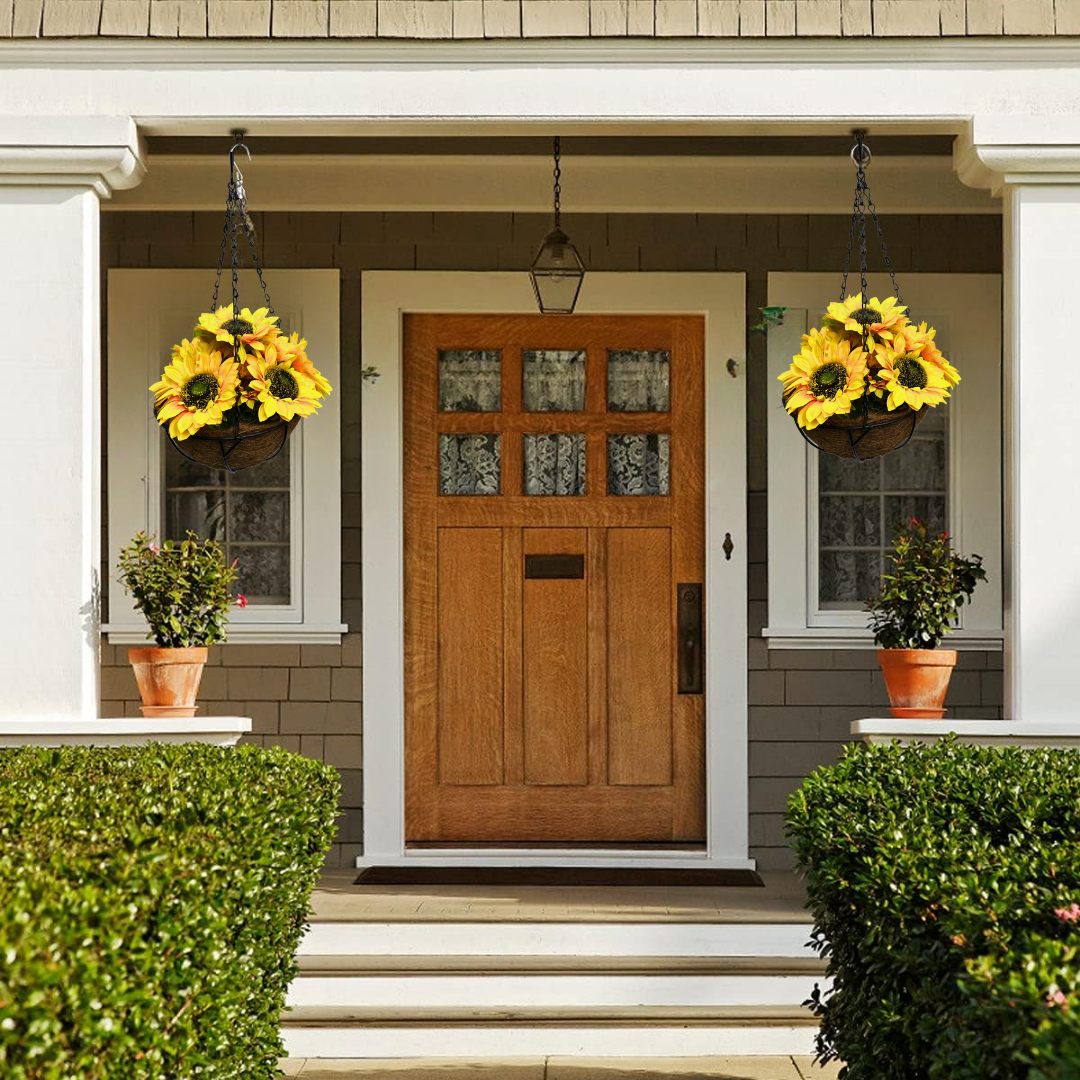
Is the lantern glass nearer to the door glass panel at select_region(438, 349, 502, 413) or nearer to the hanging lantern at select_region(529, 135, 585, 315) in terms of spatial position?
the hanging lantern at select_region(529, 135, 585, 315)

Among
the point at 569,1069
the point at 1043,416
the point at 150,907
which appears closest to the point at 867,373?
the point at 1043,416

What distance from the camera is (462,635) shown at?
6781mm

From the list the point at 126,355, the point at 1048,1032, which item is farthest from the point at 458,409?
the point at 1048,1032

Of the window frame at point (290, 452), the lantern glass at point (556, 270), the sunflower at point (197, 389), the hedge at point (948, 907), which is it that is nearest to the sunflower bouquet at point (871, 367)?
the hedge at point (948, 907)

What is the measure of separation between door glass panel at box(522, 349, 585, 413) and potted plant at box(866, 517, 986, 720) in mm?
1800

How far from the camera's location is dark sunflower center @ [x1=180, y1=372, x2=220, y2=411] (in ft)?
17.5

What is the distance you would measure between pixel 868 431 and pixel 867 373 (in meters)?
0.19

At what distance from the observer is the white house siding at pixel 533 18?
206 inches

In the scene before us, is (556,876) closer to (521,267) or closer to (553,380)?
(553,380)

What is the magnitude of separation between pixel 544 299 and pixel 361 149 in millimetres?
989

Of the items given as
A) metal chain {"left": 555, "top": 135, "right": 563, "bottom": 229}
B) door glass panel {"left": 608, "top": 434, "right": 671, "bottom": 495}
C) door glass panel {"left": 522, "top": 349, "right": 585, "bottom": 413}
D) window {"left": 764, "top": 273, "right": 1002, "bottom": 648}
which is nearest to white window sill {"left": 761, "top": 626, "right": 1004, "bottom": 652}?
window {"left": 764, "top": 273, "right": 1002, "bottom": 648}

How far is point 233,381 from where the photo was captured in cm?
532

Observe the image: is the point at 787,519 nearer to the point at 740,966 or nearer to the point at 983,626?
the point at 983,626

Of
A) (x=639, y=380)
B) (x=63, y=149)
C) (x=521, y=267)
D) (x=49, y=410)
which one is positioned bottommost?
(x=49, y=410)
